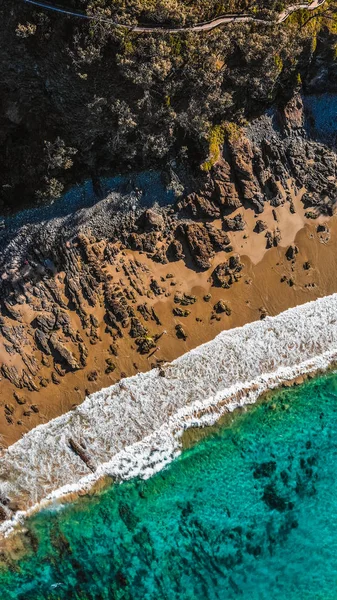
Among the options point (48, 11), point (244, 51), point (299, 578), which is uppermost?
point (48, 11)

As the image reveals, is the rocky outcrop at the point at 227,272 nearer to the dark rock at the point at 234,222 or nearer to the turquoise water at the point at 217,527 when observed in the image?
the dark rock at the point at 234,222

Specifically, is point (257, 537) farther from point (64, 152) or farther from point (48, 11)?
point (48, 11)

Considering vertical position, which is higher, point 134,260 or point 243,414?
point 134,260

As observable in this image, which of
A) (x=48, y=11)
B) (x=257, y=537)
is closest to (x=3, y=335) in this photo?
(x=48, y=11)

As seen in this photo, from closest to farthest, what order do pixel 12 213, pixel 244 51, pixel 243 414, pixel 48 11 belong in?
pixel 48 11
pixel 244 51
pixel 12 213
pixel 243 414

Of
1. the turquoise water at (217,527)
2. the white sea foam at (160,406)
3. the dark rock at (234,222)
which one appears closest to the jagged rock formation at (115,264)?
the dark rock at (234,222)

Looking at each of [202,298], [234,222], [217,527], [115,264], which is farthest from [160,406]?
[234,222]
